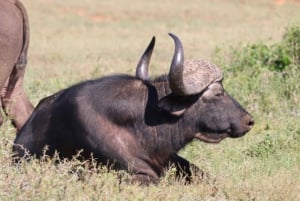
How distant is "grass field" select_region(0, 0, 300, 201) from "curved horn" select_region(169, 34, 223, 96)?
0.74m

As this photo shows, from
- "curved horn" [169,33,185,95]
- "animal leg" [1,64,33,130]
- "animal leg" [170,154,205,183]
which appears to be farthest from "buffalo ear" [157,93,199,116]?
"animal leg" [1,64,33,130]

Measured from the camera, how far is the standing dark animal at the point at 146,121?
25.7 feet

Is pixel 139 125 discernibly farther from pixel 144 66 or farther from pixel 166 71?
pixel 166 71

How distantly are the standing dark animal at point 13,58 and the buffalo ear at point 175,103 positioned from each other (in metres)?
1.58

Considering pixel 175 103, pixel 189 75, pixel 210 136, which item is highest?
pixel 189 75

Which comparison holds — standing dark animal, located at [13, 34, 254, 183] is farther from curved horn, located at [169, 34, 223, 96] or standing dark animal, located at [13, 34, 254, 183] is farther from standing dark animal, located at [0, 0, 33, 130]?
standing dark animal, located at [0, 0, 33, 130]

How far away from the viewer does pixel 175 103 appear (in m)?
7.90

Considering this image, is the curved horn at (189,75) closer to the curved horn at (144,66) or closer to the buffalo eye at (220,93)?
the buffalo eye at (220,93)

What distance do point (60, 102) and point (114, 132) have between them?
0.64 m

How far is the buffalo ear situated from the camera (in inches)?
310

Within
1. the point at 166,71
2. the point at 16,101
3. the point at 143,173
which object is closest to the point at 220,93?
the point at 143,173

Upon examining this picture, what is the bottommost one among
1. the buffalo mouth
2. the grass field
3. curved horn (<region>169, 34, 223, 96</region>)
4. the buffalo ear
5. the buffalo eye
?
the grass field

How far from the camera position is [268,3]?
37.0 meters

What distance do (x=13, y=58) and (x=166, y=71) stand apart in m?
8.09
